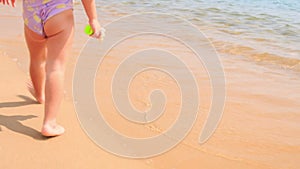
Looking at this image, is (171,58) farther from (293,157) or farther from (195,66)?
(293,157)

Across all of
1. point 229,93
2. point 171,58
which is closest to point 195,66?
point 171,58

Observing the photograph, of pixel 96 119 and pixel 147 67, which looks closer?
pixel 96 119

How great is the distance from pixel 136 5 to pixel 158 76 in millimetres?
A: 4758

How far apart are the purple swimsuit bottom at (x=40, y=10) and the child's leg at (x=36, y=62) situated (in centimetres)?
7

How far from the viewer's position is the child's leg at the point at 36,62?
2090mm

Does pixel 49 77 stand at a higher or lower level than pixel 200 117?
higher

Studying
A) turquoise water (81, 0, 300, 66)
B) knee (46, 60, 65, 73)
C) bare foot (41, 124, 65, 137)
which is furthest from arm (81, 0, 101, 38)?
turquoise water (81, 0, 300, 66)

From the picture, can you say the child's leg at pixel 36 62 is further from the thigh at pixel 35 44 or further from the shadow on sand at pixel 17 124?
the shadow on sand at pixel 17 124

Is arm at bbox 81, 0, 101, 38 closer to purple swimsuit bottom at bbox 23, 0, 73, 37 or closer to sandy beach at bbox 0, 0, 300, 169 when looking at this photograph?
purple swimsuit bottom at bbox 23, 0, 73, 37

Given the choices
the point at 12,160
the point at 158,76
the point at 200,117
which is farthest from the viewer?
the point at 158,76

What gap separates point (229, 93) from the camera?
2.95 metres

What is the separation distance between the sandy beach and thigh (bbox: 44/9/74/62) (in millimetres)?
387

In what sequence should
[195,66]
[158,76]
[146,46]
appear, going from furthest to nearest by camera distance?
[146,46], [195,66], [158,76]

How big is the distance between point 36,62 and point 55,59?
32 centimetres
